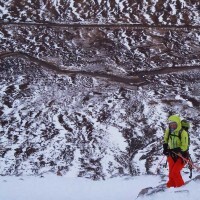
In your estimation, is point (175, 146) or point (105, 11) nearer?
point (175, 146)

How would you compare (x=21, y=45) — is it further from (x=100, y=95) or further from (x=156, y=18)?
(x=156, y=18)

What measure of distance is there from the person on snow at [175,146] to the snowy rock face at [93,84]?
2269 millimetres

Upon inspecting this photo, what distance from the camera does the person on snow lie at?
18.1ft

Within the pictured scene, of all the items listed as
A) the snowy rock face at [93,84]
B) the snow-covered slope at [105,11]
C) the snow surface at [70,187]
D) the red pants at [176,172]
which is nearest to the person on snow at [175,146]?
the red pants at [176,172]

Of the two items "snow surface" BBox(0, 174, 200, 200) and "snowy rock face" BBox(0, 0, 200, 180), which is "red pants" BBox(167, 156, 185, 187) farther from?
"snowy rock face" BBox(0, 0, 200, 180)

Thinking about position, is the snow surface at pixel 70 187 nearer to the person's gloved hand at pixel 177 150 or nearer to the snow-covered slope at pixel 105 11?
the person's gloved hand at pixel 177 150

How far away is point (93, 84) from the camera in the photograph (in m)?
11.9

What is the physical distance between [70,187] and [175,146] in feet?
7.37

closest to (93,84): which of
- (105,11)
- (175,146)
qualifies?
(175,146)

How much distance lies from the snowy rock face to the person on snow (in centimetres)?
227

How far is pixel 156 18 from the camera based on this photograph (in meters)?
17.0

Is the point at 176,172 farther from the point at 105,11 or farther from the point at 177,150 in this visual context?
the point at 105,11

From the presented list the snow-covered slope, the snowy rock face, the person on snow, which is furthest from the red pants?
the snow-covered slope

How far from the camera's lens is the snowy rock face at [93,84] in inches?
338
